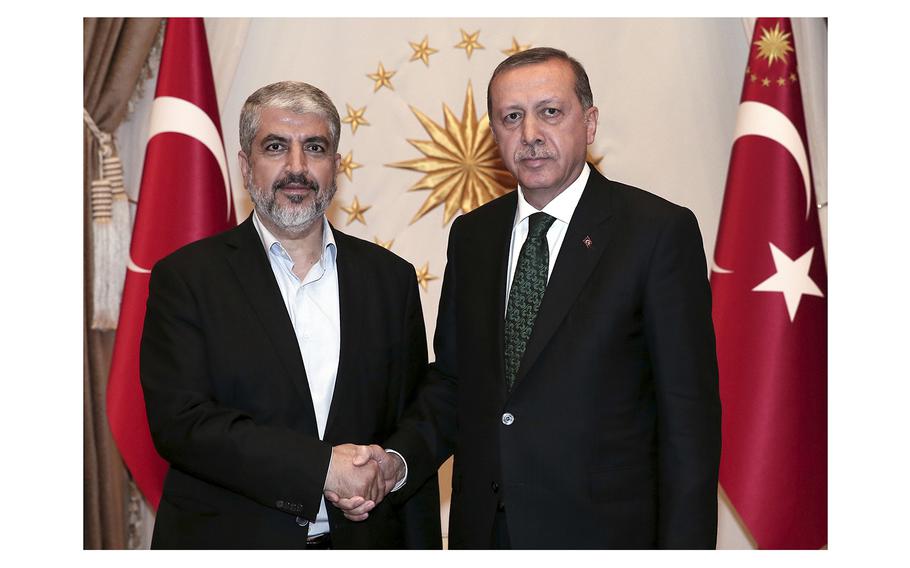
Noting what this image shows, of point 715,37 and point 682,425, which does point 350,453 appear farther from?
point 715,37

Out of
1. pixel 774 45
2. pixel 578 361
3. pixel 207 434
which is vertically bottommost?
pixel 207 434

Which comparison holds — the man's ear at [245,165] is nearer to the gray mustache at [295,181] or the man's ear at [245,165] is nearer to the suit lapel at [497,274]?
the gray mustache at [295,181]

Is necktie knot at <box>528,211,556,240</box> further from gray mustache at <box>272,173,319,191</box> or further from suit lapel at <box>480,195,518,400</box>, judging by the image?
gray mustache at <box>272,173,319,191</box>

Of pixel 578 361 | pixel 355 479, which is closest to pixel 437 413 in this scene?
pixel 355 479

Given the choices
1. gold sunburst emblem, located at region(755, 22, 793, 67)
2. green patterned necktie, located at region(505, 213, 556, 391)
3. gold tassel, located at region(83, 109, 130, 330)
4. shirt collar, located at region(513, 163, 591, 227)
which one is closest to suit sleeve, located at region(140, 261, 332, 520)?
green patterned necktie, located at region(505, 213, 556, 391)

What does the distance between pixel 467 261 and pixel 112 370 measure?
194 cm

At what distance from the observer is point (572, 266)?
2.36 metres

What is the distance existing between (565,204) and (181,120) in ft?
6.84

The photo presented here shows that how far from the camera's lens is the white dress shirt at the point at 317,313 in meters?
2.56

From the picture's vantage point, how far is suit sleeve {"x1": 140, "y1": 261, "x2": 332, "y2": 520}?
2.41 metres

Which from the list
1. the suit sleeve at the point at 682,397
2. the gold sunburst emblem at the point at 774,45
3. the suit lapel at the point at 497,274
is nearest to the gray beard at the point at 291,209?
the suit lapel at the point at 497,274

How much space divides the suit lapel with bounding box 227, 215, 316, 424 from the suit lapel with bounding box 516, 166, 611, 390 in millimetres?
643

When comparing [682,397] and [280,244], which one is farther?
[280,244]

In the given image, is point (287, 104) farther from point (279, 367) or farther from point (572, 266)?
point (572, 266)
